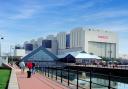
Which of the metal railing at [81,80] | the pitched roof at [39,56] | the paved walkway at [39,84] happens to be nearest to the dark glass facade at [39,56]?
the pitched roof at [39,56]

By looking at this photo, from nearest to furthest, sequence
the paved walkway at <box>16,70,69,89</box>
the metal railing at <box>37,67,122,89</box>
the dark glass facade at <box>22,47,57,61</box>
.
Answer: the metal railing at <box>37,67,122,89</box>
the paved walkway at <box>16,70,69,89</box>
the dark glass facade at <box>22,47,57,61</box>

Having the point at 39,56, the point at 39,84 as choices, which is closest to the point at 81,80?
the point at 39,84

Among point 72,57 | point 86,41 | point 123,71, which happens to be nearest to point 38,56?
point 72,57

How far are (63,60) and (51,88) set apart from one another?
307 feet

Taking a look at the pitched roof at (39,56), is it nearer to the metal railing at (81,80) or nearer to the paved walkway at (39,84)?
the metal railing at (81,80)

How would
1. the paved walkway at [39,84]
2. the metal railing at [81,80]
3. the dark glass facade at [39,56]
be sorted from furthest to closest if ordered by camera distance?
1. the dark glass facade at [39,56]
2. the paved walkway at [39,84]
3. the metal railing at [81,80]

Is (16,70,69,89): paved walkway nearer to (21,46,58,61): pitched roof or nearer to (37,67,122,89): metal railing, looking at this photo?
Answer: (37,67,122,89): metal railing

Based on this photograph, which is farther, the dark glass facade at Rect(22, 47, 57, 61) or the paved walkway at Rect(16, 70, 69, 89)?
the dark glass facade at Rect(22, 47, 57, 61)

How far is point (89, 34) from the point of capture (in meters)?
199

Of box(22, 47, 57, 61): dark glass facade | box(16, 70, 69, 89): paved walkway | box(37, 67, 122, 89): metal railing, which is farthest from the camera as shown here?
box(22, 47, 57, 61): dark glass facade

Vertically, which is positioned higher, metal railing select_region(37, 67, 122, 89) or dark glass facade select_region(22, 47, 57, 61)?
dark glass facade select_region(22, 47, 57, 61)

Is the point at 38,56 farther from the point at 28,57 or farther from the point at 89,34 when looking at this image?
the point at 89,34

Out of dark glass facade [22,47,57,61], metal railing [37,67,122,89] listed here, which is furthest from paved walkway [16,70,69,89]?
dark glass facade [22,47,57,61]

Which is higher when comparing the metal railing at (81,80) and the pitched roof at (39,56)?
the pitched roof at (39,56)
